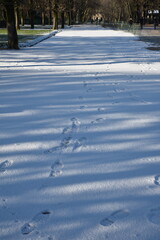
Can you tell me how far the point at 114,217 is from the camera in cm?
246

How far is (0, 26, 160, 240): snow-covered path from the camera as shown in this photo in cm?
239

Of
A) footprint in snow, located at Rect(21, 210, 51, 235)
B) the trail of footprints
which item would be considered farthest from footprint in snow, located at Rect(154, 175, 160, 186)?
footprint in snow, located at Rect(21, 210, 51, 235)

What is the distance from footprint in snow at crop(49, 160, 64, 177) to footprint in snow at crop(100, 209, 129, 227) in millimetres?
851

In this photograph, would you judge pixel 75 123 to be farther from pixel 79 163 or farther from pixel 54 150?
pixel 79 163

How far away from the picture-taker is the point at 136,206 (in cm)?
263

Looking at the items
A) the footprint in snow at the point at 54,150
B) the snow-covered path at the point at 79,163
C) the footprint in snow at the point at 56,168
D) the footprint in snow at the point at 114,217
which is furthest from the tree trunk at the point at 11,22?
the footprint in snow at the point at 114,217

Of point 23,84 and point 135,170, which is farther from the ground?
point 23,84

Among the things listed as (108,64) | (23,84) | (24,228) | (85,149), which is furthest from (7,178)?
(108,64)

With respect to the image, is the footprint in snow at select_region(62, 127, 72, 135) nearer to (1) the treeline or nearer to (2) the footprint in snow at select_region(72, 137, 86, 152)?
(2) the footprint in snow at select_region(72, 137, 86, 152)

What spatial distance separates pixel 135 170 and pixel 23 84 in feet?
15.8

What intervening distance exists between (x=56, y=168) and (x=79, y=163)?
0.29 metres

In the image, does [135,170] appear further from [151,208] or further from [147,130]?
[147,130]

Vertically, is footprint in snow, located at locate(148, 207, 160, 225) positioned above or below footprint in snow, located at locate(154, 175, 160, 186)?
below

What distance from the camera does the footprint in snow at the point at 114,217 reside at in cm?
239
